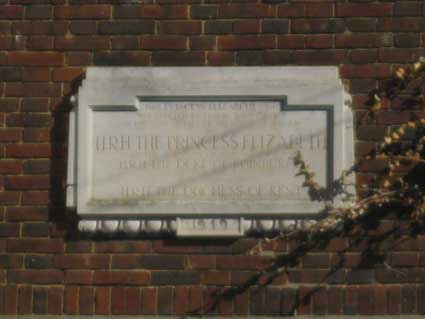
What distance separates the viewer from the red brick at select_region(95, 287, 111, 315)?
18.0 ft

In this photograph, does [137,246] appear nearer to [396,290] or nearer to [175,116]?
[175,116]

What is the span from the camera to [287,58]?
5.69 metres

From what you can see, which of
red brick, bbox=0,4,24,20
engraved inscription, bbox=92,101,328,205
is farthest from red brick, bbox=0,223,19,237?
red brick, bbox=0,4,24,20

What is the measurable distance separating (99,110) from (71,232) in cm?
72

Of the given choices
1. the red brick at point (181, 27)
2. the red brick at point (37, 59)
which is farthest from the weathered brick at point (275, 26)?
the red brick at point (37, 59)

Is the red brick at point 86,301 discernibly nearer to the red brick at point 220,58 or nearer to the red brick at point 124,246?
the red brick at point 124,246

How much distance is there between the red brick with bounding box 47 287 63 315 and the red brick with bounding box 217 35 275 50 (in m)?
1.69

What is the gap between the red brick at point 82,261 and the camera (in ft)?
18.2

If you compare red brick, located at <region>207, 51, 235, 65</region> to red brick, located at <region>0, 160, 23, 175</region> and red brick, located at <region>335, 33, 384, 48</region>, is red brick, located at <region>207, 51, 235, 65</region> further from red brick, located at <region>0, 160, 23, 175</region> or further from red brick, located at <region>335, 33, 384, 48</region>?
red brick, located at <region>0, 160, 23, 175</region>

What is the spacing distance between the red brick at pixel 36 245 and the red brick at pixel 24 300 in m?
0.22

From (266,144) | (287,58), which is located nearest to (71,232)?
(266,144)

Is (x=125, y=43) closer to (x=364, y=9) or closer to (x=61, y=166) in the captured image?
(x=61, y=166)

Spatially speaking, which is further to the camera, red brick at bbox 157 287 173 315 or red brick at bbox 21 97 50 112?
red brick at bbox 21 97 50 112

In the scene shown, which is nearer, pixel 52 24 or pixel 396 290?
pixel 396 290
